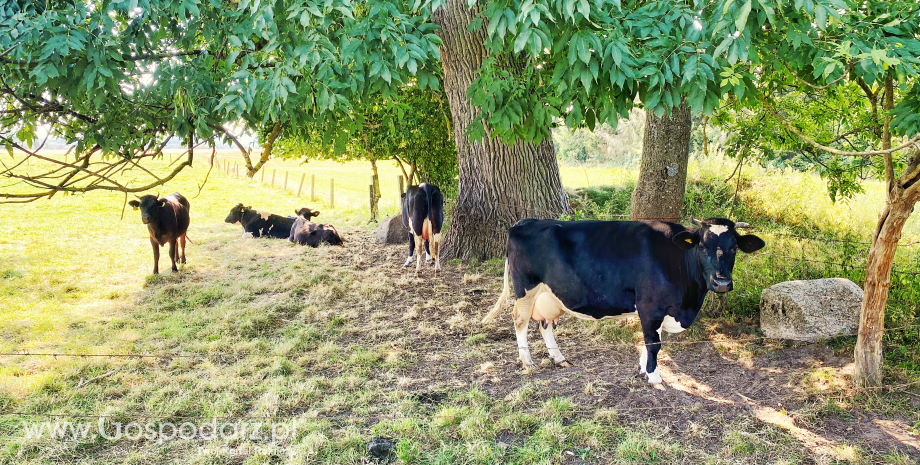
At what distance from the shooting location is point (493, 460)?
12.4 feet

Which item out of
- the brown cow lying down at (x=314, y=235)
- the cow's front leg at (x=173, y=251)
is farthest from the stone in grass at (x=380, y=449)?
the brown cow lying down at (x=314, y=235)

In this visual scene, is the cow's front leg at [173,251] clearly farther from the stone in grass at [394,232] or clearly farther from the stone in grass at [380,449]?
the stone in grass at [380,449]

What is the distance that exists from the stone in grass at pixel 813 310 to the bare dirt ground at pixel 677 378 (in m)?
0.14

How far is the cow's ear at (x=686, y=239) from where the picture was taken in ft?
14.8

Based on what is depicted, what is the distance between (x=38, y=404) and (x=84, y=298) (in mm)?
4132

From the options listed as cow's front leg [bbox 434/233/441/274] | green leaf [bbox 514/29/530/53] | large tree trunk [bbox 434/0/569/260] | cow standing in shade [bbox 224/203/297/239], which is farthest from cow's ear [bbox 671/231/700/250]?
cow standing in shade [bbox 224/203/297/239]

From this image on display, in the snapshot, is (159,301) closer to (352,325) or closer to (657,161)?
(352,325)

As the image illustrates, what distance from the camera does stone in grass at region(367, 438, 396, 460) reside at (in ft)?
12.6

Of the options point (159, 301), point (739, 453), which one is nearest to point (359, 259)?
point (159, 301)

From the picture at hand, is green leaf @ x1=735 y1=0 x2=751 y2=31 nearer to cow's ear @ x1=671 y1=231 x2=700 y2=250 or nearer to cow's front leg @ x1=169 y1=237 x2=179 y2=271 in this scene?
cow's ear @ x1=671 y1=231 x2=700 y2=250

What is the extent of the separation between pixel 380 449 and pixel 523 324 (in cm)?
201

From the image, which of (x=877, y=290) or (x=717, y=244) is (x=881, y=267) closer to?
(x=877, y=290)

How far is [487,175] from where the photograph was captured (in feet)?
30.9

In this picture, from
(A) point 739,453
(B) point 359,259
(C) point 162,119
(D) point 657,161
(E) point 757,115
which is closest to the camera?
(A) point 739,453
